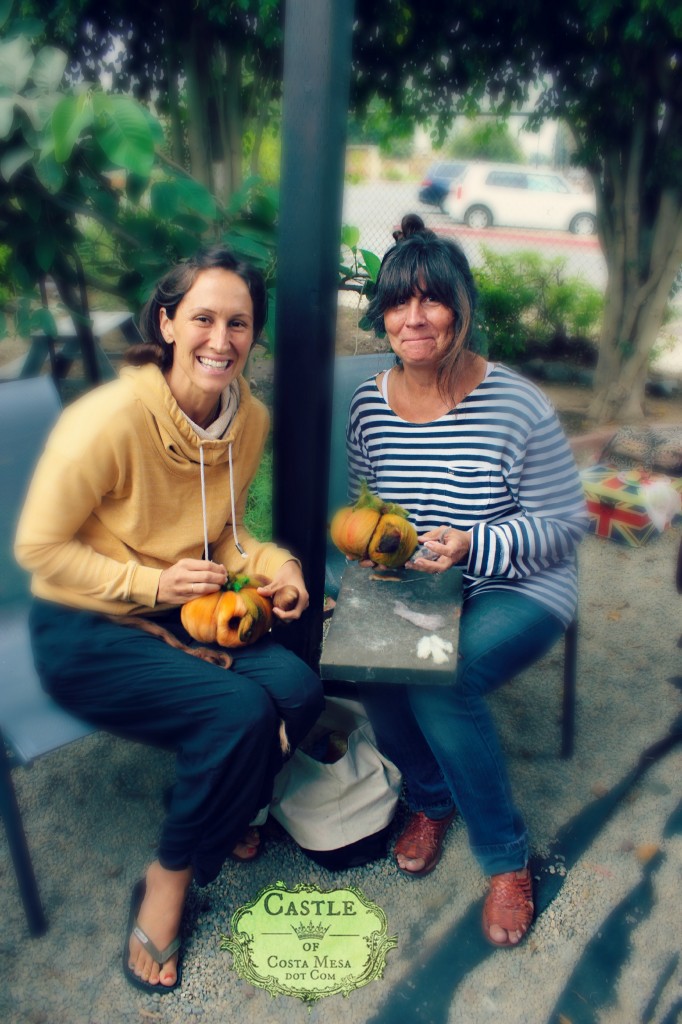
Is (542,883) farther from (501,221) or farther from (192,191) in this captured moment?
(501,221)

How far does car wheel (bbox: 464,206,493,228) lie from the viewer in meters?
14.9

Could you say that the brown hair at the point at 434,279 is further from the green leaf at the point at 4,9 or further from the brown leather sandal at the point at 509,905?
the brown leather sandal at the point at 509,905

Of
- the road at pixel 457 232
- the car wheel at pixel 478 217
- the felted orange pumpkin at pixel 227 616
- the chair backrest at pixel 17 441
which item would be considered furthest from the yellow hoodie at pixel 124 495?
the car wheel at pixel 478 217

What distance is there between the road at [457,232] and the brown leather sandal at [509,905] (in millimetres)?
7517

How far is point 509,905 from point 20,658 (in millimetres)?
1441

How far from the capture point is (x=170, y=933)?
199 centimetres

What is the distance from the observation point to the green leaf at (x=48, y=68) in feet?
6.73

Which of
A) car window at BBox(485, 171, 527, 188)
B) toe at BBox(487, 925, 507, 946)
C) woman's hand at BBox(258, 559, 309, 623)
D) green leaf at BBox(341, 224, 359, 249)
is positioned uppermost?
car window at BBox(485, 171, 527, 188)

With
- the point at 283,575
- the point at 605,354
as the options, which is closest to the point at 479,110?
the point at 605,354

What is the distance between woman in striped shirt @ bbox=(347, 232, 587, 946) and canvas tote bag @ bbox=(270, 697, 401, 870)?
83 mm

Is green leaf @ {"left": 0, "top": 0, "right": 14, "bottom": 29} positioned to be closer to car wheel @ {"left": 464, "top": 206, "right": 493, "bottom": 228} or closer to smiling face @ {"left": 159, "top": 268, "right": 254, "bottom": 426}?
smiling face @ {"left": 159, "top": 268, "right": 254, "bottom": 426}

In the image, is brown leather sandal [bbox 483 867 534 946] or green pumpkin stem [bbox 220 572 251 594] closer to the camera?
green pumpkin stem [bbox 220 572 251 594]

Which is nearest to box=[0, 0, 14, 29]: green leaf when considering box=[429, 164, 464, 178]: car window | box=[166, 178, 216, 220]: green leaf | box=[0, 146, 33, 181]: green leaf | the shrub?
box=[0, 146, 33, 181]: green leaf

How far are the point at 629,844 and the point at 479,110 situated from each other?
5.01m
